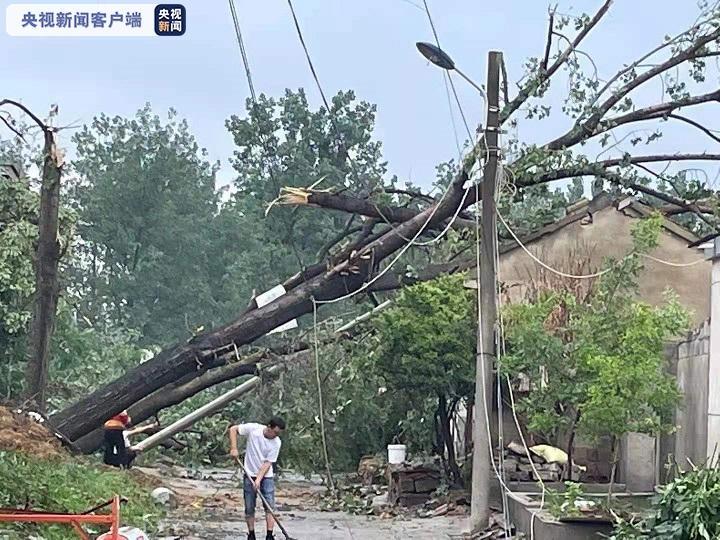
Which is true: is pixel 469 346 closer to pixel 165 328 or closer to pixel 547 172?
pixel 547 172

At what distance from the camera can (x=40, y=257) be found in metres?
15.4

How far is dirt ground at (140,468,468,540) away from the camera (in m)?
13.6

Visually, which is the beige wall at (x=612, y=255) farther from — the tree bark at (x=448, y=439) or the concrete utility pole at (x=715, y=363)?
the concrete utility pole at (x=715, y=363)

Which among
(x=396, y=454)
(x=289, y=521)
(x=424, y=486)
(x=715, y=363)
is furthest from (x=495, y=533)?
(x=396, y=454)

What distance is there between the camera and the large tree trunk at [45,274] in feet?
49.3

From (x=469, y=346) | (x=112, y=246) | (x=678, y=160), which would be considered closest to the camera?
(x=678, y=160)

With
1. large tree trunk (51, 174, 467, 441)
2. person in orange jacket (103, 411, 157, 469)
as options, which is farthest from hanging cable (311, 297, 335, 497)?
person in orange jacket (103, 411, 157, 469)

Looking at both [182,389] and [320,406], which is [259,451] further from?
[320,406]

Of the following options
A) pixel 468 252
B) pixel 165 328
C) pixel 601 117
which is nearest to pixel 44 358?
pixel 468 252

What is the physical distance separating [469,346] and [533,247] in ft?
9.98

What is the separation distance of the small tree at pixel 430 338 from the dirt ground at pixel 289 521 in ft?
6.84

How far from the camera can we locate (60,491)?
446 inches

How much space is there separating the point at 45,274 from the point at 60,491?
4.80m

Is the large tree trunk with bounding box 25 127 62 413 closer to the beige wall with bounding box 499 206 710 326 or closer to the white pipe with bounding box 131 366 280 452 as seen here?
the white pipe with bounding box 131 366 280 452
